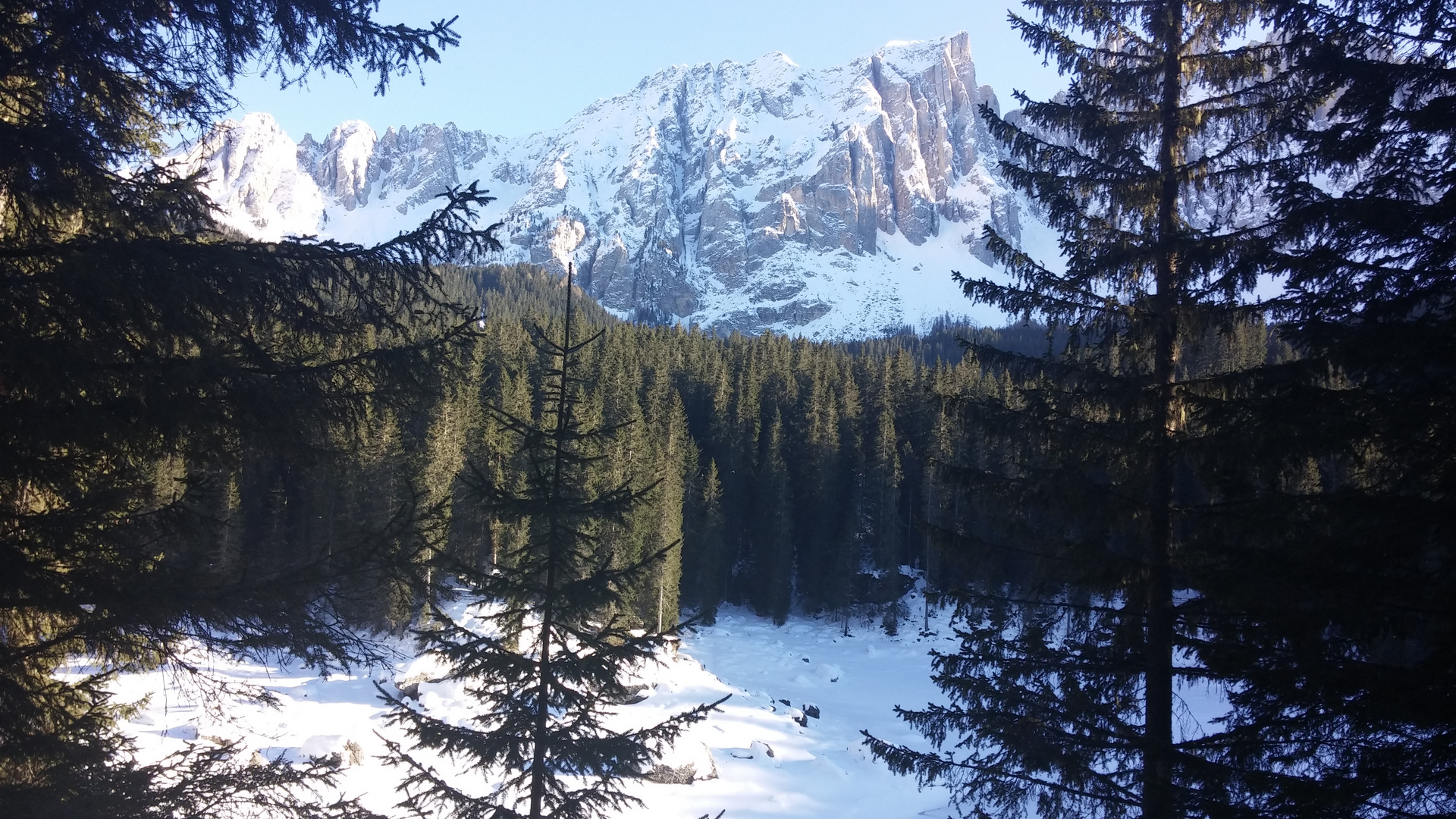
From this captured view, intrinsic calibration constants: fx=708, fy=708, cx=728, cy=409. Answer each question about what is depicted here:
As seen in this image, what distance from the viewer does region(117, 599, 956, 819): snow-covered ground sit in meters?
15.8

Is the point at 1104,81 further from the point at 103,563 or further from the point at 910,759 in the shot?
the point at 103,563

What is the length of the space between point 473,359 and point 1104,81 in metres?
5.53

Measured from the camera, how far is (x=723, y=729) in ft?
71.4

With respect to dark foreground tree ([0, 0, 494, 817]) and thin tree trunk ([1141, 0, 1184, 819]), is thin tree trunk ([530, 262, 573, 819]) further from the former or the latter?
thin tree trunk ([1141, 0, 1184, 819])

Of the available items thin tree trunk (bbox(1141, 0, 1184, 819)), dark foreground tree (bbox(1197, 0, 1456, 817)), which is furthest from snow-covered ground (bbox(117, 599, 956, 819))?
dark foreground tree (bbox(1197, 0, 1456, 817))

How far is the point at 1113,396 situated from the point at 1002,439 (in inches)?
35.3

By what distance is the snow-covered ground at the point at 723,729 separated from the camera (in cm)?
1576

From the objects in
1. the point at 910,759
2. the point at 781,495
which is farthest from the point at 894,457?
the point at 910,759

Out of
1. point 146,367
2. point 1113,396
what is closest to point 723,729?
point 1113,396

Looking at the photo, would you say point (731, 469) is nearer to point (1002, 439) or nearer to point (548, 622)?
point (548, 622)

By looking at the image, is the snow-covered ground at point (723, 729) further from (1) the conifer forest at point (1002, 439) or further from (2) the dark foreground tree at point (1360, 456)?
(2) the dark foreground tree at point (1360, 456)

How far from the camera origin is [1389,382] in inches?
166

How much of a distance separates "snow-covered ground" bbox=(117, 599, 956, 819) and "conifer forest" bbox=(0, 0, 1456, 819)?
7660 mm

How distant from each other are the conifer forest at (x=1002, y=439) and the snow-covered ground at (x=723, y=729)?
766 cm
